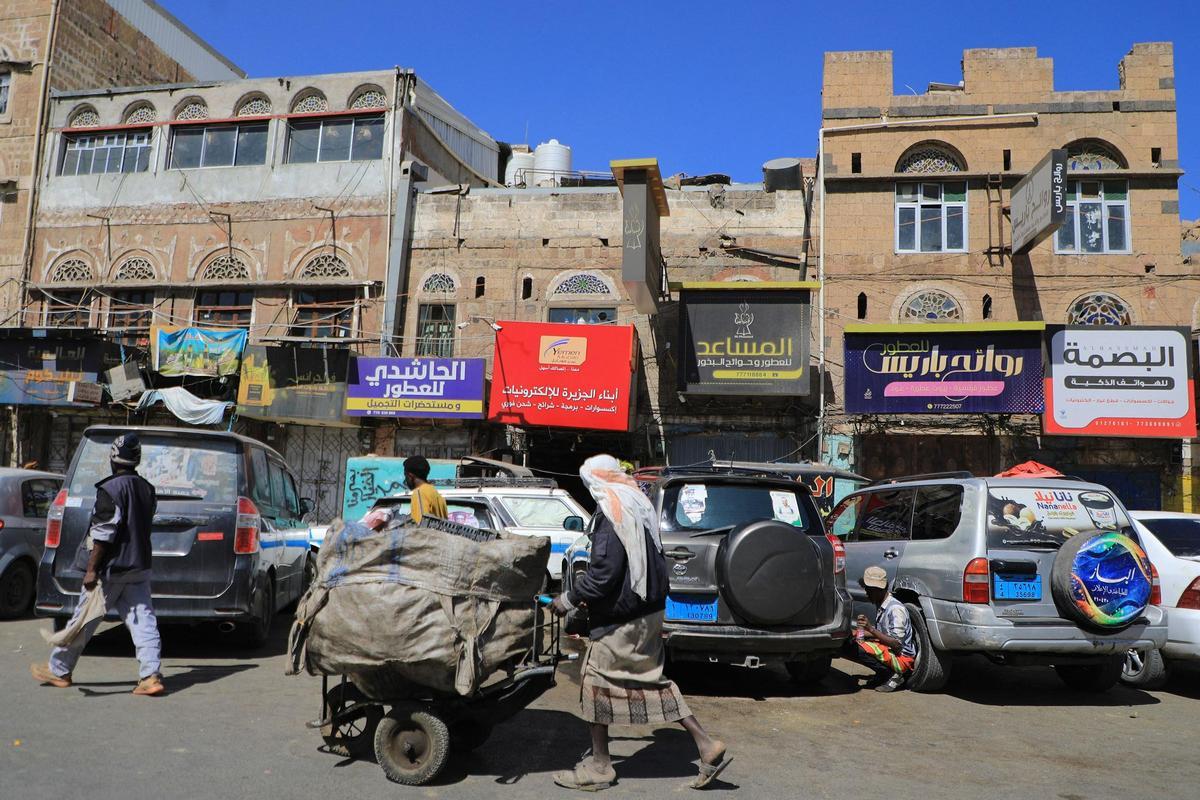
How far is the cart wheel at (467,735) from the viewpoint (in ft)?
16.0

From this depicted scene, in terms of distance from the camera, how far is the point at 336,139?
20.5 m

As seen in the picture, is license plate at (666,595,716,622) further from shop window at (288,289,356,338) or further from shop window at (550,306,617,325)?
shop window at (288,289,356,338)

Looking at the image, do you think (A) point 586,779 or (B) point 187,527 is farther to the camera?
(B) point 187,527

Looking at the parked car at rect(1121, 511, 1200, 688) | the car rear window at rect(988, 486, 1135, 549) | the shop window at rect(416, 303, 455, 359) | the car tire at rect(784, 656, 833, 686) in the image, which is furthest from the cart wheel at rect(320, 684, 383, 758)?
the shop window at rect(416, 303, 455, 359)

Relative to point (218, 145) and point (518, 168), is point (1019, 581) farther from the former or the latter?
point (518, 168)

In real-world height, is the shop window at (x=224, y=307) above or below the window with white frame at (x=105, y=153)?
below

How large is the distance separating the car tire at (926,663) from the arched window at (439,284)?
14217mm

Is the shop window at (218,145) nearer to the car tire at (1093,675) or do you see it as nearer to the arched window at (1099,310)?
the arched window at (1099,310)

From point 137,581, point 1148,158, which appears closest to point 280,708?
point 137,581

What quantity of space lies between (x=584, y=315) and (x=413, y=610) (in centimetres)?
1484

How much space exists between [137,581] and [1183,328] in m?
17.4

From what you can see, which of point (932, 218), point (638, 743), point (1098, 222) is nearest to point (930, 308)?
point (932, 218)

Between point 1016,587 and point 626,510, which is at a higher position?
point 626,510

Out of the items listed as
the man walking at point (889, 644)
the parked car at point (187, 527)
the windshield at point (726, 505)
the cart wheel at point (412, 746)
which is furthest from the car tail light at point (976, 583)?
the parked car at point (187, 527)
